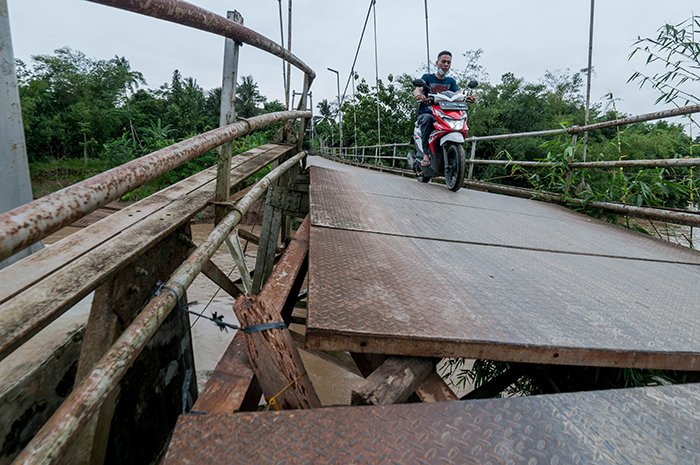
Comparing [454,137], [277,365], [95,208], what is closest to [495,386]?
[277,365]

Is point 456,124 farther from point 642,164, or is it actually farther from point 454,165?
point 642,164

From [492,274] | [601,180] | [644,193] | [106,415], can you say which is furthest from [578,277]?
[601,180]

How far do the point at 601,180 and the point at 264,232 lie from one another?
152 inches

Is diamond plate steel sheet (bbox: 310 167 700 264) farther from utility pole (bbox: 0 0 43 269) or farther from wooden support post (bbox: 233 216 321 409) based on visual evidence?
utility pole (bbox: 0 0 43 269)

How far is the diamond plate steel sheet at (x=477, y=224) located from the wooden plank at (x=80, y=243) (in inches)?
27.4

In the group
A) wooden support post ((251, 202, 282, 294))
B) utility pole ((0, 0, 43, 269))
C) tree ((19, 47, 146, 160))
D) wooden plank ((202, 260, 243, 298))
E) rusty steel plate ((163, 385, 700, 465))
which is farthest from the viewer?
tree ((19, 47, 146, 160))

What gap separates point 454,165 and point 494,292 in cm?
316

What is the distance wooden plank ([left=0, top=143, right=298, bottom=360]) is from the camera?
2.44 ft

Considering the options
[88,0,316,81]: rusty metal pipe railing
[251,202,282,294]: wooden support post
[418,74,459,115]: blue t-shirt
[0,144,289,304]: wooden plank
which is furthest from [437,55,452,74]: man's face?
[0,144,289,304]: wooden plank

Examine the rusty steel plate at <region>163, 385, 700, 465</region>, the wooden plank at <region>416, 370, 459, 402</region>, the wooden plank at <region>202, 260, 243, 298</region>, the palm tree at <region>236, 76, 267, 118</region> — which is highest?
the palm tree at <region>236, 76, 267, 118</region>

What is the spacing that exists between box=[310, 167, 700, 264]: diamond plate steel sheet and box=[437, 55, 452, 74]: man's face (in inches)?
78.0

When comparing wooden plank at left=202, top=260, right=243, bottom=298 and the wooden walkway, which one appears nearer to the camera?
the wooden walkway

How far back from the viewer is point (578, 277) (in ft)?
5.44

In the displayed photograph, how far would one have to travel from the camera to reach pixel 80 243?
1.11m
